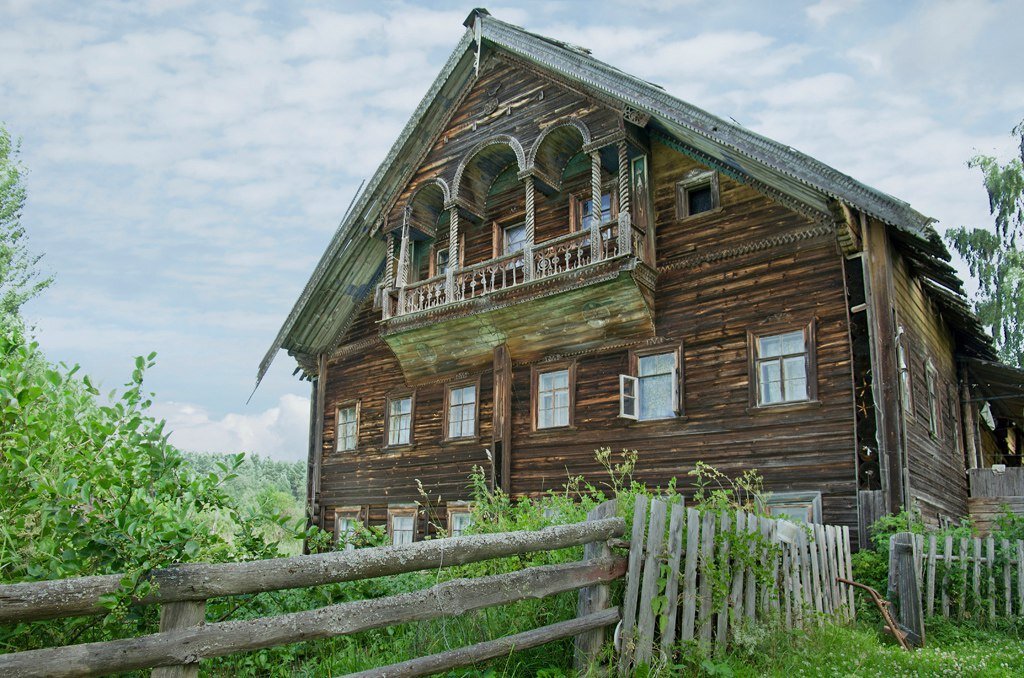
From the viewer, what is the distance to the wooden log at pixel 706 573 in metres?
6.30

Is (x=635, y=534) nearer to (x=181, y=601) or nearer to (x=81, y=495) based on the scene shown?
(x=181, y=601)

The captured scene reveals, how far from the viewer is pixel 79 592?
12.0ft

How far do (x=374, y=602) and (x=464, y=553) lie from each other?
2.30 feet

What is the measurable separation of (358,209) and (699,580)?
14.5 metres

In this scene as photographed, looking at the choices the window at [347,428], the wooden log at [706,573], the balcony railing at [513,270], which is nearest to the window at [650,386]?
the balcony railing at [513,270]

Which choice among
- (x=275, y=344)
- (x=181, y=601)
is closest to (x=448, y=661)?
(x=181, y=601)

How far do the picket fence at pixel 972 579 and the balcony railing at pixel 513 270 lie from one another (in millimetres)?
6509

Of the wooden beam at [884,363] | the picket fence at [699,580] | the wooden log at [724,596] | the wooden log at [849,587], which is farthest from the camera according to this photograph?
the wooden beam at [884,363]

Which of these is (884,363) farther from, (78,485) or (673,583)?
(78,485)

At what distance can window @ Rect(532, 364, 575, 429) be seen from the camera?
1534 cm

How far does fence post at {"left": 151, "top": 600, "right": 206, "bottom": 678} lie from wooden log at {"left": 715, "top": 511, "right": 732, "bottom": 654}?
413 cm

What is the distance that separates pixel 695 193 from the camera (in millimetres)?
14734

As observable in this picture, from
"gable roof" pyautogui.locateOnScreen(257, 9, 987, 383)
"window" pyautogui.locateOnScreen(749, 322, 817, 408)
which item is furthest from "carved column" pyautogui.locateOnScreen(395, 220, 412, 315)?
"window" pyautogui.locateOnScreen(749, 322, 817, 408)

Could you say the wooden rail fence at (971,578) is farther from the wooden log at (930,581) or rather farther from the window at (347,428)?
the window at (347,428)
